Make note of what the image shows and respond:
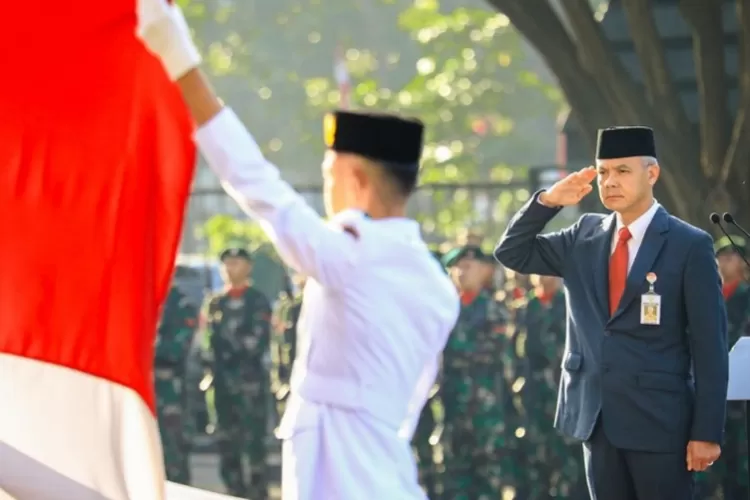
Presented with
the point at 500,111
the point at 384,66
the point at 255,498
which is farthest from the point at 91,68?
the point at 384,66

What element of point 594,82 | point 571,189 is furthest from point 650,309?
point 594,82

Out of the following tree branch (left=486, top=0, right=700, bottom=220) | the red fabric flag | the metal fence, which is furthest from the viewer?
the metal fence

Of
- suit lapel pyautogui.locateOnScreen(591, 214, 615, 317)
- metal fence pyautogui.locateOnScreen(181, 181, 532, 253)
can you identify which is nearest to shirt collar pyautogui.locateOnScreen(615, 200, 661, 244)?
suit lapel pyautogui.locateOnScreen(591, 214, 615, 317)

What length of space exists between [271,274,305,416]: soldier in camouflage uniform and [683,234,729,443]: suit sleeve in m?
5.94

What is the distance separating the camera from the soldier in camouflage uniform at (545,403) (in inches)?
420

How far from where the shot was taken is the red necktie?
19.2ft

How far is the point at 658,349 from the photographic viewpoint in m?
5.77

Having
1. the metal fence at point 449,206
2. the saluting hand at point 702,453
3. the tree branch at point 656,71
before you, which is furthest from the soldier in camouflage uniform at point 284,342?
Result: the saluting hand at point 702,453

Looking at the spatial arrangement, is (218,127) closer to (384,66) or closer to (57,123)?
(57,123)

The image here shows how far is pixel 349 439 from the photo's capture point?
4.23 m

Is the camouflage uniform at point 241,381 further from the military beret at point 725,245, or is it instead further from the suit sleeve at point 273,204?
the suit sleeve at point 273,204

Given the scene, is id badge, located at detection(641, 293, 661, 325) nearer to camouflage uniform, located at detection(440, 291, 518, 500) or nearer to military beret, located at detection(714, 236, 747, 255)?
military beret, located at detection(714, 236, 747, 255)

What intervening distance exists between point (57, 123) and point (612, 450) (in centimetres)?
→ 242

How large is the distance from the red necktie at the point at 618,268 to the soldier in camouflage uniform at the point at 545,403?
470cm
